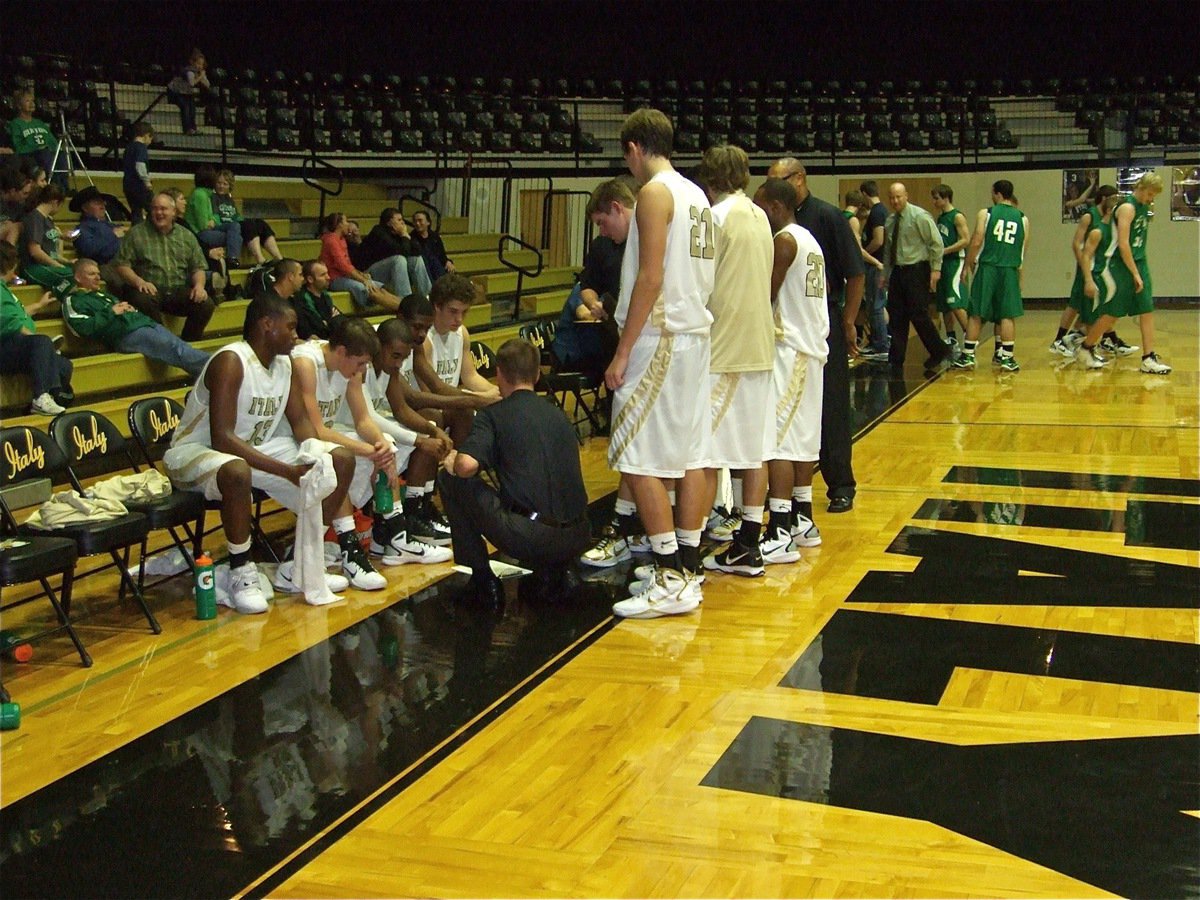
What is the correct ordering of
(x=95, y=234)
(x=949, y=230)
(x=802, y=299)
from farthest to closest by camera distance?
(x=949, y=230) → (x=95, y=234) → (x=802, y=299)

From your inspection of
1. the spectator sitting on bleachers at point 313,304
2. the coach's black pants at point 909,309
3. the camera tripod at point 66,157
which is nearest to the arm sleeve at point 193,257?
the spectator sitting on bleachers at point 313,304

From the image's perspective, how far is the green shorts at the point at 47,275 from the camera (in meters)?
8.03

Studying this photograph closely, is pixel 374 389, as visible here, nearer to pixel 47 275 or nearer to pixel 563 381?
pixel 563 381

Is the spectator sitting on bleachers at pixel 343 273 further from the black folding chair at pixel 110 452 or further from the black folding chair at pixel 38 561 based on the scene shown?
the black folding chair at pixel 38 561

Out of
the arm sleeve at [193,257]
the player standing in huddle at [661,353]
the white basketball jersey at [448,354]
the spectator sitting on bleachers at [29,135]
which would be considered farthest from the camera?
the spectator sitting on bleachers at [29,135]

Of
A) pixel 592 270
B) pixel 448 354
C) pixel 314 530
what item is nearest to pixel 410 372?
pixel 448 354

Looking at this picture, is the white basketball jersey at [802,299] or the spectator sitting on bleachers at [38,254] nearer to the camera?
the white basketball jersey at [802,299]

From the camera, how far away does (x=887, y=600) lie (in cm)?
495

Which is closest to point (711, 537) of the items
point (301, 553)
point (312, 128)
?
point (301, 553)

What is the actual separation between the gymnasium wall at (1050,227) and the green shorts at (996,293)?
6.33m

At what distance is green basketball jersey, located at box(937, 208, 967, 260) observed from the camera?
11867 mm

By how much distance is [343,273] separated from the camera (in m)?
10.2

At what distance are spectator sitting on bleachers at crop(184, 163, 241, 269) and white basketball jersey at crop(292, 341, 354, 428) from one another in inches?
178

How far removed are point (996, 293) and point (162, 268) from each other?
260 inches
